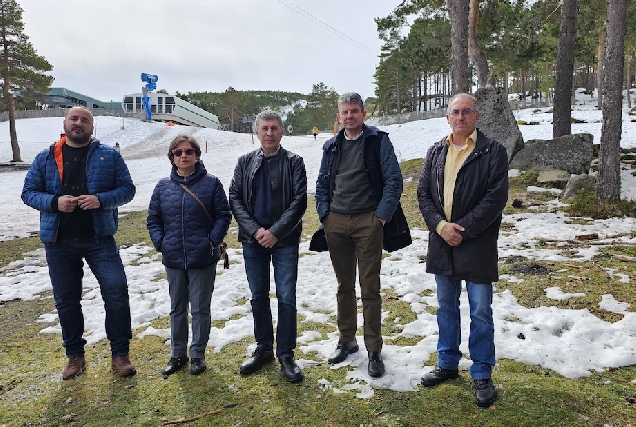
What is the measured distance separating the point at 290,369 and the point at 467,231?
6.42ft

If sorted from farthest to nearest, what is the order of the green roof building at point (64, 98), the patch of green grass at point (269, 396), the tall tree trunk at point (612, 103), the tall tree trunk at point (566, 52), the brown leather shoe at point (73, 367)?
the green roof building at point (64, 98) < the tall tree trunk at point (566, 52) < the tall tree trunk at point (612, 103) < the brown leather shoe at point (73, 367) < the patch of green grass at point (269, 396)

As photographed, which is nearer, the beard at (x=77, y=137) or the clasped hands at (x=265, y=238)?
the clasped hands at (x=265, y=238)

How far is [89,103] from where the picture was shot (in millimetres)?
78688

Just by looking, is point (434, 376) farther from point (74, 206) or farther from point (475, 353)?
point (74, 206)

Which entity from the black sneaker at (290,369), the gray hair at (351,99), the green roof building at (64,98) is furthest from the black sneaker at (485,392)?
the green roof building at (64,98)

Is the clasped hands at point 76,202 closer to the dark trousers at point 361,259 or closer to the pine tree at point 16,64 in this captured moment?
the dark trousers at point 361,259

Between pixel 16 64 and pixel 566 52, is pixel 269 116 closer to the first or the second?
pixel 566 52

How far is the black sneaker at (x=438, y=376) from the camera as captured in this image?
3.51 m

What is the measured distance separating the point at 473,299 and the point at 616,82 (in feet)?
25.0

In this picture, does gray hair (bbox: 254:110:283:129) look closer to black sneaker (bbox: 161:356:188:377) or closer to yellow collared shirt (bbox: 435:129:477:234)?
yellow collared shirt (bbox: 435:129:477:234)

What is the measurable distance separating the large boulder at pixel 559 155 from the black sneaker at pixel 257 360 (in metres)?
10.9

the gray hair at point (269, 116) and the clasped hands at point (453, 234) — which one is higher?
the gray hair at point (269, 116)

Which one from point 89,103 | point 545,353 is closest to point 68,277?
point 545,353

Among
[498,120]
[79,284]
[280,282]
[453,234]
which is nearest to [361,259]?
[280,282]
